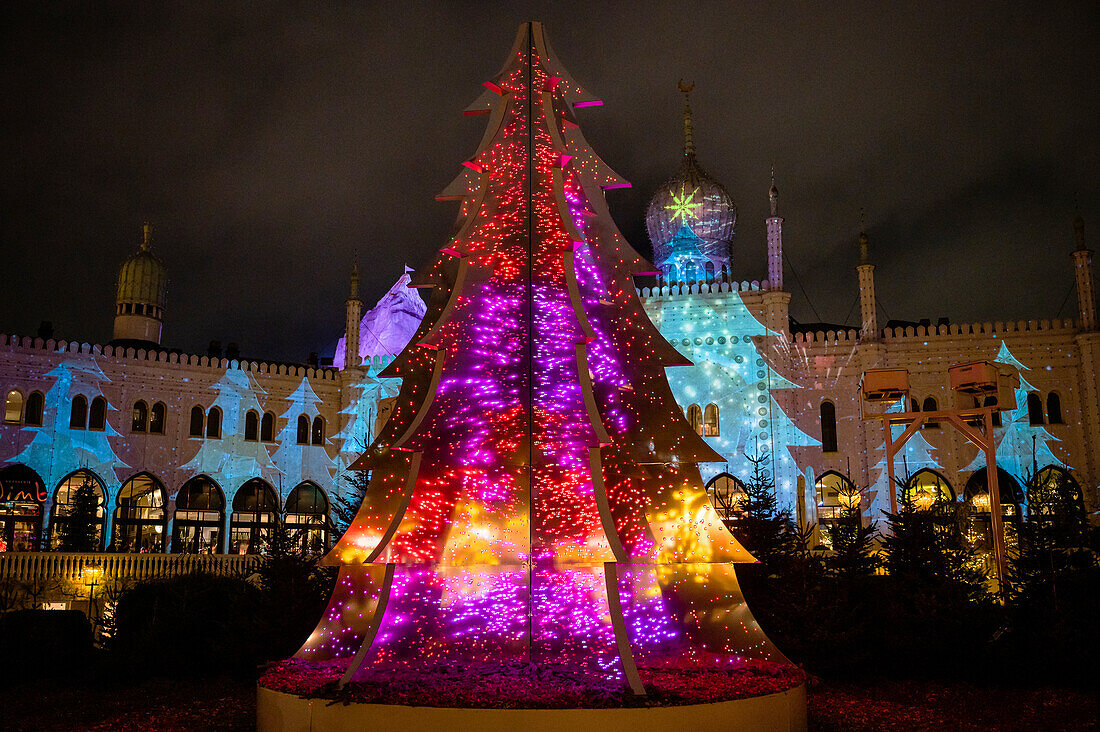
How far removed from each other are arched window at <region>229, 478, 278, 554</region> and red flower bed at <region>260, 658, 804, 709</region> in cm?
Answer: 2425

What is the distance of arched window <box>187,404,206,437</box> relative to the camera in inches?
1195

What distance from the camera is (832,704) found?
9312 millimetres

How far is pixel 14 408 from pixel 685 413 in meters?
20.3

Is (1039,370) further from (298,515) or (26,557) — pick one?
(26,557)

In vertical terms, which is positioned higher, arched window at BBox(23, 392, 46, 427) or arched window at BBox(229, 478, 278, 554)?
arched window at BBox(23, 392, 46, 427)

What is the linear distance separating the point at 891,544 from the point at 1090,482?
1889 centimetres

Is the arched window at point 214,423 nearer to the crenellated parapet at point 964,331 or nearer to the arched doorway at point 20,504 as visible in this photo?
the arched doorway at point 20,504

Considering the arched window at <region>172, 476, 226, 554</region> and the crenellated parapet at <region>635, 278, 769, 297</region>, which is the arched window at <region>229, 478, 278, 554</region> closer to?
Answer: the arched window at <region>172, 476, 226, 554</region>

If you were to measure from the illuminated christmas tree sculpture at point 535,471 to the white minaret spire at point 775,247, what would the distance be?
883 inches

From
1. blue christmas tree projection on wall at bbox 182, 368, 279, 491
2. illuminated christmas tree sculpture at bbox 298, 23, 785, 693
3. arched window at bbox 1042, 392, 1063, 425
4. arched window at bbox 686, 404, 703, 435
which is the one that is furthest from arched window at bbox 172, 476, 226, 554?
illuminated christmas tree sculpture at bbox 298, 23, 785, 693

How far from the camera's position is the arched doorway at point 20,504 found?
26.7 metres

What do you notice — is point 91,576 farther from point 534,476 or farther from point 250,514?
point 534,476

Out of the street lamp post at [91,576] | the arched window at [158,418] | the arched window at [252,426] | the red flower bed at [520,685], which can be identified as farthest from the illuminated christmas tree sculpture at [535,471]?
the arched window at [252,426]

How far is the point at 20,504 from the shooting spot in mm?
26875
